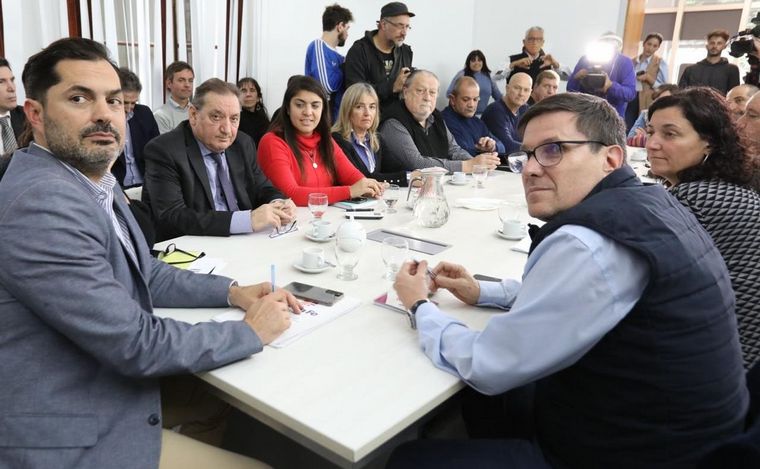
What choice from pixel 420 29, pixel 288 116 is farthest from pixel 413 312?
pixel 420 29

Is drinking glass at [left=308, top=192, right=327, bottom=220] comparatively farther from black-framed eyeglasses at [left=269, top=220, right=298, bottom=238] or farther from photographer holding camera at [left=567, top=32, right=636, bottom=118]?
photographer holding camera at [left=567, top=32, right=636, bottom=118]

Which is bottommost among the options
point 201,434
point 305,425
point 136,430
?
point 201,434

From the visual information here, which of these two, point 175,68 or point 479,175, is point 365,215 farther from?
point 175,68

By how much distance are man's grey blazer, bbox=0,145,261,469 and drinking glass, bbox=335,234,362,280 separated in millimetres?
554

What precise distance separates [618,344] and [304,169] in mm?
2178

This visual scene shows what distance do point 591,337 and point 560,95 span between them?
0.61 m

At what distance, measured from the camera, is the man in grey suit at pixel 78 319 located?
1000mm

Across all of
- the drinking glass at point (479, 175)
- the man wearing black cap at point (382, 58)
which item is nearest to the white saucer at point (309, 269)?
the drinking glass at point (479, 175)

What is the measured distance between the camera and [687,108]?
1.88 m

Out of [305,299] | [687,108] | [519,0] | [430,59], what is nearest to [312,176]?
[305,299]

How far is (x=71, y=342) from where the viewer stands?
1075mm

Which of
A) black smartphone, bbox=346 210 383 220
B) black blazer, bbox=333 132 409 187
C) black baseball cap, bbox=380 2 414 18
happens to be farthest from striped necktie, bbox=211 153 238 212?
black baseball cap, bbox=380 2 414 18

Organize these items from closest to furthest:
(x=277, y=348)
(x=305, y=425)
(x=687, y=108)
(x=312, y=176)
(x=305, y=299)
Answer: (x=305, y=425) < (x=277, y=348) < (x=305, y=299) < (x=687, y=108) < (x=312, y=176)

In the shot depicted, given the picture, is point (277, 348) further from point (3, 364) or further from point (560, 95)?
point (560, 95)
